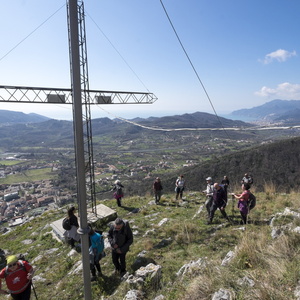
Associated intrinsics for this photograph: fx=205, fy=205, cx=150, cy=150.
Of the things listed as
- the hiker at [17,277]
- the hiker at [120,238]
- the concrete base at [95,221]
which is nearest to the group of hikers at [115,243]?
the hiker at [120,238]

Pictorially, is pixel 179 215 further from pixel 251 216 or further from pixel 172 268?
pixel 172 268

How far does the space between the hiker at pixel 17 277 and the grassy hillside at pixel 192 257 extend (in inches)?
32.1

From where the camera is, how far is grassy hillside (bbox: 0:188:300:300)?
2.89 meters

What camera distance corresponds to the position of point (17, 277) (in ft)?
12.6

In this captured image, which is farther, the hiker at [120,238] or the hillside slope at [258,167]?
the hillside slope at [258,167]

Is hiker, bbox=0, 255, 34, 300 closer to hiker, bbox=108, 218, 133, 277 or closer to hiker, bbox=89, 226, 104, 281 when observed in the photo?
hiker, bbox=89, 226, 104, 281

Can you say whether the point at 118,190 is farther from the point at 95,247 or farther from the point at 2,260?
the point at 95,247

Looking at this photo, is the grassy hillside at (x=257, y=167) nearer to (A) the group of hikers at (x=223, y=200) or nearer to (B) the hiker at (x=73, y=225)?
(A) the group of hikers at (x=223, y=200)

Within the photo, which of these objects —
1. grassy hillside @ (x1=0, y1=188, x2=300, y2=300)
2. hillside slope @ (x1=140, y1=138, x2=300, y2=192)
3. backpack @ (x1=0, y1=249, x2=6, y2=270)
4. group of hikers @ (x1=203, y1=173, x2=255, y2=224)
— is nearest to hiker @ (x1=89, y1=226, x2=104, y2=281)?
grassy hillside @ (x1=0, y1=188, x2=300, y2=300)

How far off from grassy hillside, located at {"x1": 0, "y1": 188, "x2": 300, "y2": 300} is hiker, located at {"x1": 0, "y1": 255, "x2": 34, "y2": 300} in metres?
0.82

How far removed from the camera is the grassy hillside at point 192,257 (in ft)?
9.49

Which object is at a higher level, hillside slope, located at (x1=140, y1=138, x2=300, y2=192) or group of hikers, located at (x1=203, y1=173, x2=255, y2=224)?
group of hikers, located at (x1=203, y1=173, x2=255, y2=224)

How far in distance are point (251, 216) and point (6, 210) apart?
4229 cm

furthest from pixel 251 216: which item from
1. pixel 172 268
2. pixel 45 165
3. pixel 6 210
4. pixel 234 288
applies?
pixel 45 165
